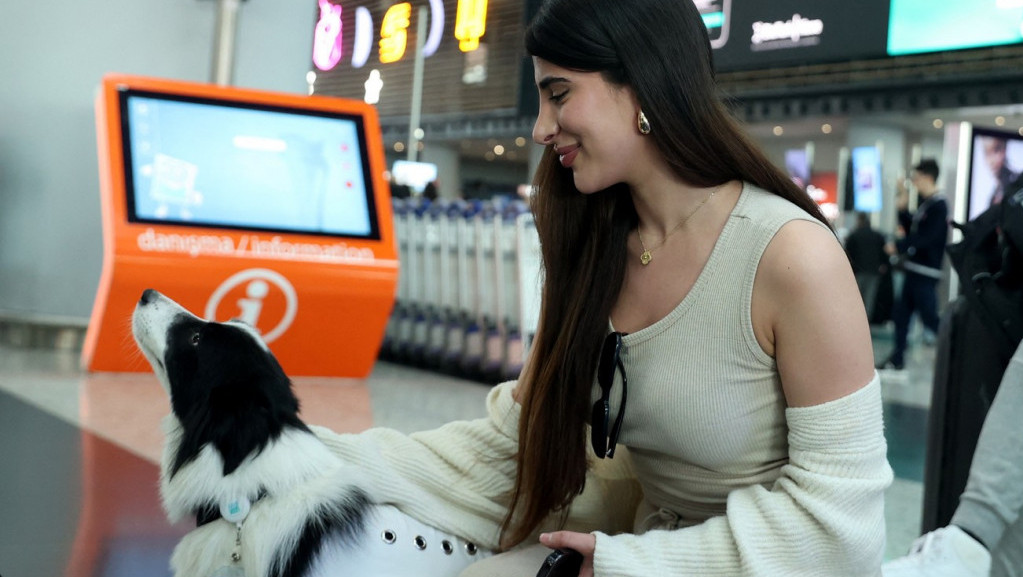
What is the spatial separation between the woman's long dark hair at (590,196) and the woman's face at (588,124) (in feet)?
0.07

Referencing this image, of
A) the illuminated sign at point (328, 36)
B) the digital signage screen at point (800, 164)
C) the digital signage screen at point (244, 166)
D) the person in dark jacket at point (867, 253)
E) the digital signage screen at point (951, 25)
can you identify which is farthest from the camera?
the digital signage screen at point (800, 164)

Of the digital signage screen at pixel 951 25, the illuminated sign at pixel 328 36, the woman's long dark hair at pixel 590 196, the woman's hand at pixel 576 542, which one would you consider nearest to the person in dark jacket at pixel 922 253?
the digital signage screen at pixel 951 25

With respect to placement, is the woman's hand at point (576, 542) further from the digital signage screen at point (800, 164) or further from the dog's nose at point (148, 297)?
the digital signage screen at point (800, 164)

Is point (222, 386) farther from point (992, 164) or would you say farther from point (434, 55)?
point (434, 55)

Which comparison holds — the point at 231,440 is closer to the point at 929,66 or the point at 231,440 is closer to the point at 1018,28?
the point at 1018,28

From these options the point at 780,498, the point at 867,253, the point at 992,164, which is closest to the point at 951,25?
the point at 992,164

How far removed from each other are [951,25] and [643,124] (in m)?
4.38

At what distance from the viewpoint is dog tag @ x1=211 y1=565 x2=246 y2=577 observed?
1.66 m

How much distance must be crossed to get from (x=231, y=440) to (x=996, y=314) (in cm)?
155

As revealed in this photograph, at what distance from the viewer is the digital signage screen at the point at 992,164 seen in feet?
15.9

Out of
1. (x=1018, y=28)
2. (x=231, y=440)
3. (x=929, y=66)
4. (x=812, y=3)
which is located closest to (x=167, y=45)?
(x=812, y=3)

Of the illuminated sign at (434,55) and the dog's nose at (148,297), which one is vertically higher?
the illuminated sign at (434,55)

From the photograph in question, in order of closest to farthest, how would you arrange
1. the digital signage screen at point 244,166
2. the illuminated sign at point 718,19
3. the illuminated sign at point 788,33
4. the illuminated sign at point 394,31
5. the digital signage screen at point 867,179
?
the digital signage screen at point 244,166 → the illuminated sign at point 788,33 → the illuminated sign at point 718,19 → the illuminated sign at point 394,31 → the digital signage screen at point 867,179

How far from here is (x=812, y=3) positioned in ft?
18.5
